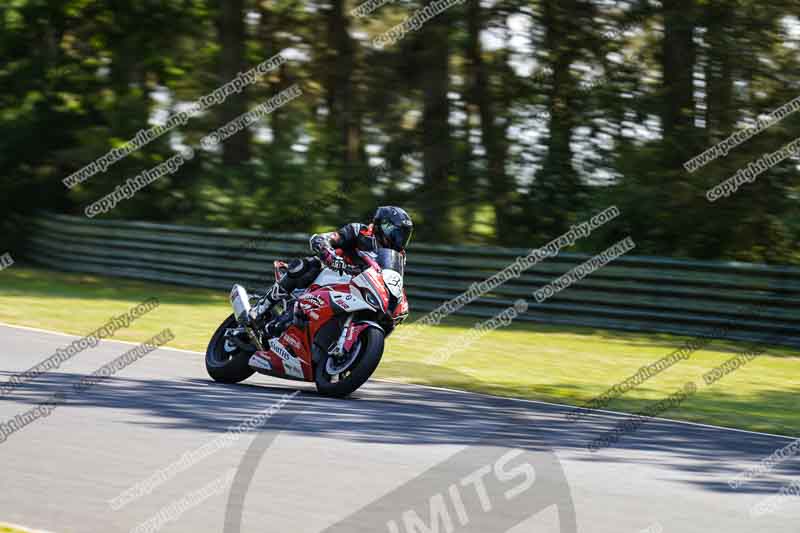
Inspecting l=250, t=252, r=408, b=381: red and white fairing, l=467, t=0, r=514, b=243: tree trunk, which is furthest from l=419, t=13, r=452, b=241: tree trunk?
l=250, t=252, r=408, b=381: red and white fairing

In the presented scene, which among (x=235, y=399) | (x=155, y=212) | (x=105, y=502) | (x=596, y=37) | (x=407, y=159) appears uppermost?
(x=105, y=502)

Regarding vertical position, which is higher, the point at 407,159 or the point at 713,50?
the point at 713,50

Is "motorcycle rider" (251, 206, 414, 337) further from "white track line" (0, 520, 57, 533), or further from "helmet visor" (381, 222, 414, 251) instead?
"white track line" (0, 520, 57, 533)

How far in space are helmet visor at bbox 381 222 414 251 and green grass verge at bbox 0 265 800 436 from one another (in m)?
2.18

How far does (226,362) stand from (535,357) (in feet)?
16.5

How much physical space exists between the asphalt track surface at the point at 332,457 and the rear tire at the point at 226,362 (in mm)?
187

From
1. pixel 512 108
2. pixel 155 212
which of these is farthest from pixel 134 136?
pixel 512 108

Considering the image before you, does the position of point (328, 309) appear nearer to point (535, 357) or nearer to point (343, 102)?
point (535, 357)

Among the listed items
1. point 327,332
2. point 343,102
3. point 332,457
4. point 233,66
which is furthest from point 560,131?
point 332,457

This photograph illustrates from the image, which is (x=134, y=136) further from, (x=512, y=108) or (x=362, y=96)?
(x=512, y=108)

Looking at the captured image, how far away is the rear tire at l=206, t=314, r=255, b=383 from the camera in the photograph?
35.2 feet

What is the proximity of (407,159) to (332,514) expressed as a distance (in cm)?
1730

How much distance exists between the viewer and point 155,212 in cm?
2505

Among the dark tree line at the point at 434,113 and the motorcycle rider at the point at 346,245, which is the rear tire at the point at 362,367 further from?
the dark tree line at the point at 434,113
